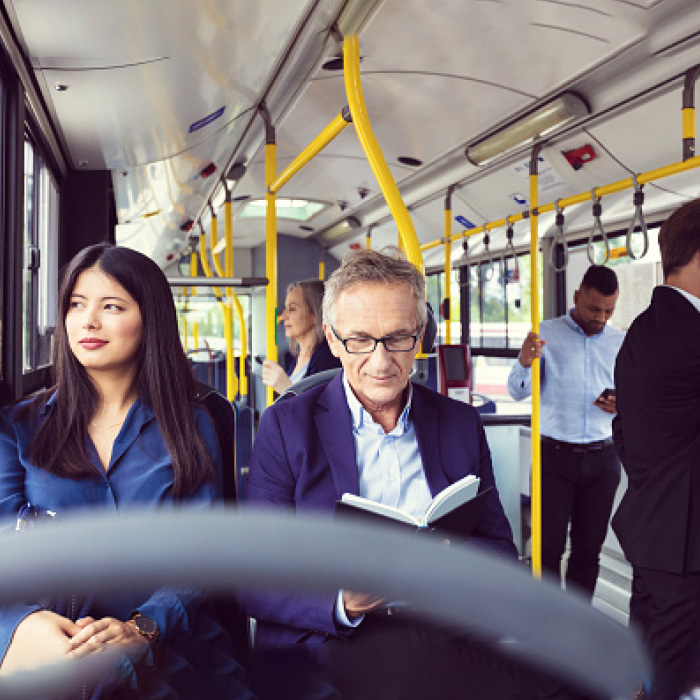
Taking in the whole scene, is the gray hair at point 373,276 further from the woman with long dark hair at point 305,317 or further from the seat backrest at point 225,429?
the woman with long dark hair at point 305,317

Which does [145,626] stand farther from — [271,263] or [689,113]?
[689,113]

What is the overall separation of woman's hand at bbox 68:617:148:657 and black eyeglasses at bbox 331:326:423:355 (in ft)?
2.35

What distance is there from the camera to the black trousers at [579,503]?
131 inches

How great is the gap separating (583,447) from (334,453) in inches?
78.7

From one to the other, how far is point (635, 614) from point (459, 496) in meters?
1.36

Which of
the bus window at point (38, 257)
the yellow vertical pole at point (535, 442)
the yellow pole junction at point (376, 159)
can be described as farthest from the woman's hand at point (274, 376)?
the yellow pole junction at point (376, 159)

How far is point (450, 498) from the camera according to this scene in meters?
1.43

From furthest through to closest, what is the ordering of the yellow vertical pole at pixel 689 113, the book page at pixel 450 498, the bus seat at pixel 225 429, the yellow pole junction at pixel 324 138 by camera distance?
the yellow vertical pole at pixel 689 113, the yellow pole junction at pixel 324 138, the bus seat at pixel 225 429, the book page at pixel 450 498

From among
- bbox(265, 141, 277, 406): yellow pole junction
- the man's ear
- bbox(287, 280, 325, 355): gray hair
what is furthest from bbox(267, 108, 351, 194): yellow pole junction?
the man's ear

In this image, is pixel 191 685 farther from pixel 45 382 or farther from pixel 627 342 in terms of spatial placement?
pixel 45 382

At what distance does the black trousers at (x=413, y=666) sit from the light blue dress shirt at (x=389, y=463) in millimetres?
725

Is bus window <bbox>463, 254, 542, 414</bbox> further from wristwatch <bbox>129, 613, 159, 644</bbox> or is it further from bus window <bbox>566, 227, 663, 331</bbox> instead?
wristwatch <bbox>129, 613, 159, 644</bbox>

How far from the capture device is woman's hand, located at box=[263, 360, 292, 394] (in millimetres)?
3127

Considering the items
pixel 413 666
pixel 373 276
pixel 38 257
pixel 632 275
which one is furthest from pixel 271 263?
pixel 413 666
